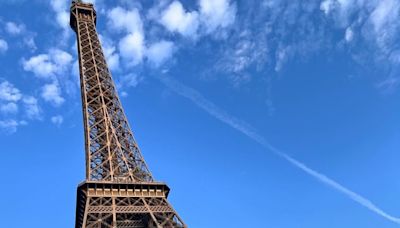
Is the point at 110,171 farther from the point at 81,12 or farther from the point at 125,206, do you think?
the point at 81,12

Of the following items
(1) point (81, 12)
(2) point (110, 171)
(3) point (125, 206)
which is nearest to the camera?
(3) point (125, 206)

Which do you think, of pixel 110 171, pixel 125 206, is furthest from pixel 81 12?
pixel 125 206

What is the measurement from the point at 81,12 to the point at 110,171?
93.7 ft

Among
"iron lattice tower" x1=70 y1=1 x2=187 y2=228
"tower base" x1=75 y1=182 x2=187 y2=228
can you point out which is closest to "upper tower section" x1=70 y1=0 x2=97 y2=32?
"iron lattice tower" x1=70 y1=1 x2=187 y2=228

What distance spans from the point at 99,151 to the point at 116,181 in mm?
5449

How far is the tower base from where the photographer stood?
45906 mm

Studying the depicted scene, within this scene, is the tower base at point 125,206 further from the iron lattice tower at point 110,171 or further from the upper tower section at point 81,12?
the upper tower section at point 81,12

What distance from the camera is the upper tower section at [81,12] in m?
70.8

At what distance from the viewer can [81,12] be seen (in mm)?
71688

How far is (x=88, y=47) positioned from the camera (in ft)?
218

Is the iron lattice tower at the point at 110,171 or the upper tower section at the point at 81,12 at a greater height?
the upper tower section at the point at 81,12

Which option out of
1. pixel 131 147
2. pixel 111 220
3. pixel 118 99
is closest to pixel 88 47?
pixel 118 99

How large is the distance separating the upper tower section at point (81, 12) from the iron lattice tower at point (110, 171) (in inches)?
223

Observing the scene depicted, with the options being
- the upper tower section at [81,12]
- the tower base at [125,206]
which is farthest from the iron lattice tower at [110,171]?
the upper tower section at [81,12]
